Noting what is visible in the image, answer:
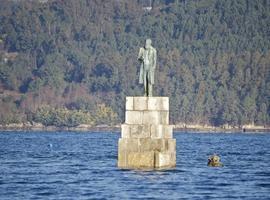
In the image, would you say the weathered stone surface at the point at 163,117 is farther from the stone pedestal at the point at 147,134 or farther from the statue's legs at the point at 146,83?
the statue's legs at the point at 146,83

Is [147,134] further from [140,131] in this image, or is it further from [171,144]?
[171,144]

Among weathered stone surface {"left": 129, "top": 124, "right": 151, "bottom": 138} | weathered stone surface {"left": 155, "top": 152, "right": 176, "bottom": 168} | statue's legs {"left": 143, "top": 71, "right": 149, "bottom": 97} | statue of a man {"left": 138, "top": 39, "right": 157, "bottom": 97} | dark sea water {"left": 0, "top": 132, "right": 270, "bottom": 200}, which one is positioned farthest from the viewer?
statue of a man {"left": 138, "top": 39, "right": 157, "bottom": 97}

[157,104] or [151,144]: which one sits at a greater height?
[157,104]

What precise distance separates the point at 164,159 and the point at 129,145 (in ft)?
5.81

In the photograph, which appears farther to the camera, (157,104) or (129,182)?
(157,104)

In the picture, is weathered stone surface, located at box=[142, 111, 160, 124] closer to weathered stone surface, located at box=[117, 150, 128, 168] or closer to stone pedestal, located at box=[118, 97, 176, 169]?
stone pedestal, located at box=[118, 97, 176, 169]

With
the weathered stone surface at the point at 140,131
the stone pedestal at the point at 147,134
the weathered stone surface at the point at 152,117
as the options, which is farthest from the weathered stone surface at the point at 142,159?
the weathered stone surface at the point at 152,117

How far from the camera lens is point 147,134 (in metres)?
59.6

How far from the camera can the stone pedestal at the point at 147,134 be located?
195 feet

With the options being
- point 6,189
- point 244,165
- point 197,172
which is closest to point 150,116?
point 197,172

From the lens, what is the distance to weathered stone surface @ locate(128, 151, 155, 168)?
5953cm

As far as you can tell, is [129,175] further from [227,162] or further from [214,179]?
[227,162]

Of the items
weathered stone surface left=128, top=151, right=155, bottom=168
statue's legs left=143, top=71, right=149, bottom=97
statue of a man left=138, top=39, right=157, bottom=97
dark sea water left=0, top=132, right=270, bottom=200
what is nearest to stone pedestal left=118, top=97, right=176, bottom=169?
weathered stone surface left=128, top=151, right=155, bottom=168

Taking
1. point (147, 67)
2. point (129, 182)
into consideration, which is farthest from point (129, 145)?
point (129, 182)
